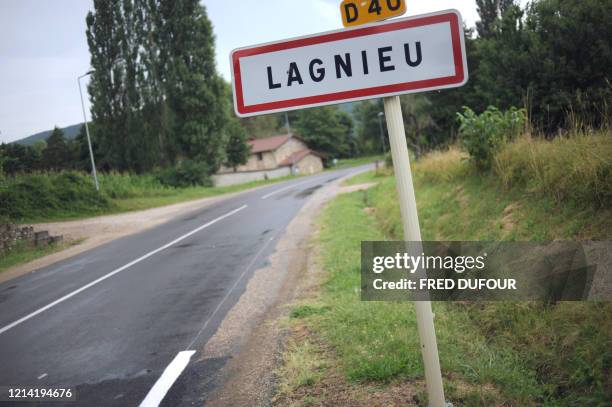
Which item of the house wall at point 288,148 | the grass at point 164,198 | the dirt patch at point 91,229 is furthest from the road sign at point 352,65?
the house wall at point 288,148

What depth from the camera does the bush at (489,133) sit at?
7996mm

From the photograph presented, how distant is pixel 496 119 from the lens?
827 cm

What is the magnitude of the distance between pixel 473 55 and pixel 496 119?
23.4m

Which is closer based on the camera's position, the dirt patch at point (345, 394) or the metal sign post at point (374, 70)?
the metal sign post at point (374, 70)

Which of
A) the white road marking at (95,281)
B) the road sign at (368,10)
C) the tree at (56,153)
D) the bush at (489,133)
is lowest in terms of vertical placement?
the white road marking at (95,281)

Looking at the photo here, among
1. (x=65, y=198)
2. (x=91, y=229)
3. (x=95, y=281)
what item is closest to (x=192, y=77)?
(x=65, y=198)

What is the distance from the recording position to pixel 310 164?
64.1 m

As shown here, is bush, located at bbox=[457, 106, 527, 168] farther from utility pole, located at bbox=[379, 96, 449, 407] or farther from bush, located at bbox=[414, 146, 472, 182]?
utility pole, located at bbox=[379, 96, 449, 407]

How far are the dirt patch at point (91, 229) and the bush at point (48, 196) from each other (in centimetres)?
187

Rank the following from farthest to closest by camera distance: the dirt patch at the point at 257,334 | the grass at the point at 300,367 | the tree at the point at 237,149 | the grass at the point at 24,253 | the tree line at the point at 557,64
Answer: the tree at the point at 237,149
the grass at the point at 24,253
the tree line at the point at 557,64
the dirt patch at the point at 257,334
the grass at the point at 300,367

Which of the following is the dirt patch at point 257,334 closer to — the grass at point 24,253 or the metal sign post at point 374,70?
the metal sign post at point 374,70

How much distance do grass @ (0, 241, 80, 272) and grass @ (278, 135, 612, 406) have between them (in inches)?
411

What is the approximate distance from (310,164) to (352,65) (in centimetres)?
6198

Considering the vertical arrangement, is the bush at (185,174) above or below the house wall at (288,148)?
below
